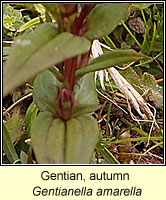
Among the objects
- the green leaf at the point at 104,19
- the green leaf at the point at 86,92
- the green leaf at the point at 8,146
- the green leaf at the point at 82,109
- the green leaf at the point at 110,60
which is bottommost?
the green leaf at the point at 8,146

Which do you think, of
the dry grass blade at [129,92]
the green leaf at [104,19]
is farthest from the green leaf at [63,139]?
the dry grass blade at [129,92]

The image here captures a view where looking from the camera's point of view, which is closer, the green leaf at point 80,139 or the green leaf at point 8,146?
the green leaf at point 80,139

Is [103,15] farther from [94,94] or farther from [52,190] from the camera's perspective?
[52,190]

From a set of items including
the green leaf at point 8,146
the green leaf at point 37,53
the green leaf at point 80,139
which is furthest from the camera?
the green leaf at point 8,146

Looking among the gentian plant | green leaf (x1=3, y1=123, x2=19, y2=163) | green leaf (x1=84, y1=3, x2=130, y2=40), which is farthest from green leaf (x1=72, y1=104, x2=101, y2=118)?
green leaf (x1=3, y1=123, x2=19, y2=163)

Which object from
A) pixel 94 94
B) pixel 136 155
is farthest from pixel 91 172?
pixel 136 155

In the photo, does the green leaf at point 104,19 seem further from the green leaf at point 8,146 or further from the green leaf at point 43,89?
the green leaf at point 8,146

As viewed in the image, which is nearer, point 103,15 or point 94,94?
point 103,15

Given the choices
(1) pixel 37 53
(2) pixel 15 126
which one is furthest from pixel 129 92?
(1) pixel 37 53
